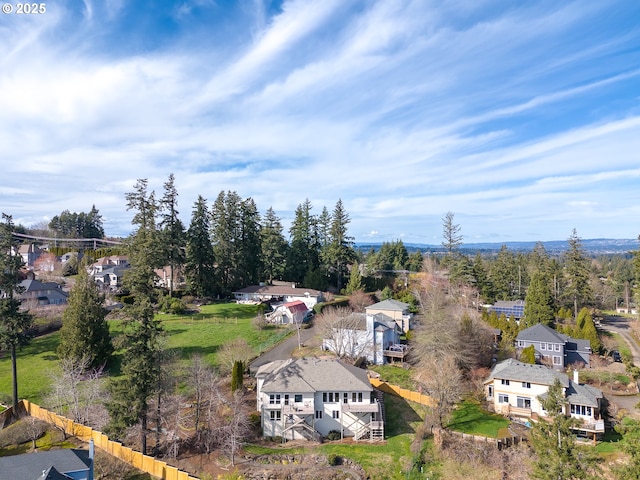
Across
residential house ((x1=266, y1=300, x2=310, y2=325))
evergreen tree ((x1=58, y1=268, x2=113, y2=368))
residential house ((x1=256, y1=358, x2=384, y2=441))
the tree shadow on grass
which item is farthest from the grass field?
the tree shadow on grass

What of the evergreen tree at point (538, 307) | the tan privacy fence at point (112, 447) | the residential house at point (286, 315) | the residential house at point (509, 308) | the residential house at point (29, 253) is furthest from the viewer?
the residential house at point (29, 253)

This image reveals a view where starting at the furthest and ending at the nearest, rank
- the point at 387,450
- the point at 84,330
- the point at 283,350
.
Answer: the point at 283,350 < the point at 84,330 < the point at 387,450

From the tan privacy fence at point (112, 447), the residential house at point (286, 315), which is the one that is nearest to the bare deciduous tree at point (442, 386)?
the tan privacy fence at point (112, 447)

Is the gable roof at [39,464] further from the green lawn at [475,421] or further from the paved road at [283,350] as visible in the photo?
the green lawn at [475,421]

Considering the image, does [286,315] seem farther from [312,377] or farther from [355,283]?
[312,377]

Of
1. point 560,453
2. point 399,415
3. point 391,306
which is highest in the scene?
point 391,306

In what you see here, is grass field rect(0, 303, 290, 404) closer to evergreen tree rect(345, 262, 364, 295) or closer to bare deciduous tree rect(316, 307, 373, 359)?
bare deciduous tree rect(316, 307, 373, 359)

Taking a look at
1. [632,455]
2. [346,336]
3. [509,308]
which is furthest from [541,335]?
[632,455]
